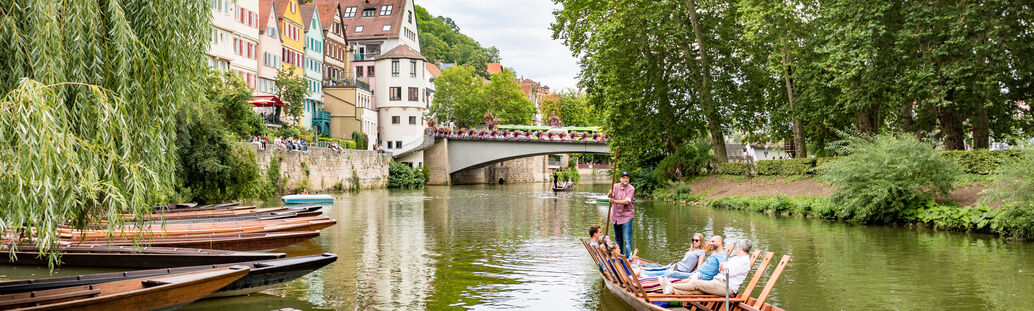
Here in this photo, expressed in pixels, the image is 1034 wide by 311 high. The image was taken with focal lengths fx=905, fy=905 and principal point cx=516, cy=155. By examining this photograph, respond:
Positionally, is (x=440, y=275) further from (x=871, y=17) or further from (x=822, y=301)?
(x=871, y=17)

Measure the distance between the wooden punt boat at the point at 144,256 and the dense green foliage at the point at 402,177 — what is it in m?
44.8

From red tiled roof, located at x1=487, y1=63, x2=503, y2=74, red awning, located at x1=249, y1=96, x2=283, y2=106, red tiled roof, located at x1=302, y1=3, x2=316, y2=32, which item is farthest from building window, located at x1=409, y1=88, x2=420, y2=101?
red tiled roof, located at x1=487, y1=63, x2=503, y2=74

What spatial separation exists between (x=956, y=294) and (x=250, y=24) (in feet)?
151

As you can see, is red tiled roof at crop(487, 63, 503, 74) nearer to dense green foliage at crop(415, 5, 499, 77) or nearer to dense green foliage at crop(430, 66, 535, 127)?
dense green foliage at crop(415, 5, 499, 77)

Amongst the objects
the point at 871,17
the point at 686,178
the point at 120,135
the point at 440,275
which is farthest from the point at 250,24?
the point at 120,135

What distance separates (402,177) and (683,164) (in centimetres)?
2334

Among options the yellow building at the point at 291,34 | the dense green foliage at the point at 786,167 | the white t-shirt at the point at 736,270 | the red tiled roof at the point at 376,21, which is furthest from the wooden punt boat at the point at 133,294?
the red tiled roof at the point at 376,21

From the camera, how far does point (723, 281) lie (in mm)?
9422

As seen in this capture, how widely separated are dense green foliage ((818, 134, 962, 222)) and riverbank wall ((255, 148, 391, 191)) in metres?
25.6

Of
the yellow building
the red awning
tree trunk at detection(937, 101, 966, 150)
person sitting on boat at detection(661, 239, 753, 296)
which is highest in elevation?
the yellow building

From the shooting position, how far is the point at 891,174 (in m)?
22.2

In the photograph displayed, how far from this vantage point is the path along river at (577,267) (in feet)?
37.1

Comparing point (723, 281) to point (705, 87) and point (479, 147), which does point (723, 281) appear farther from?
point (479, 147)

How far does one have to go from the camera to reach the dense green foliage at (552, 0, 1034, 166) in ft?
80.6
